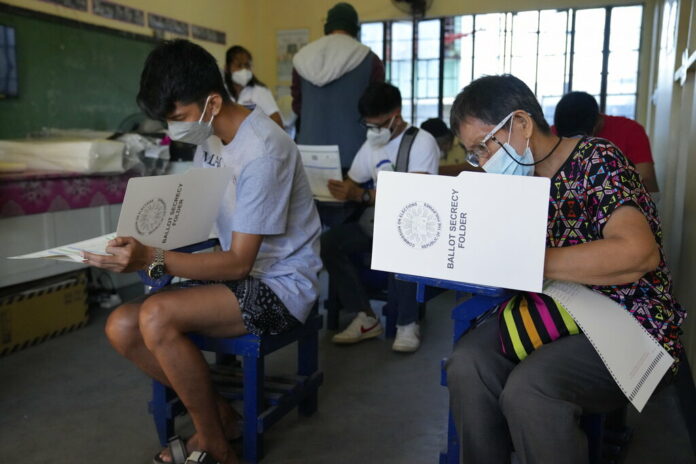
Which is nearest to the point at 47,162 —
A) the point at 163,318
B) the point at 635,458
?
the point at 163,318

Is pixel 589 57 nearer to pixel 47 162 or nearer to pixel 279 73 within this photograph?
pixel 279 73

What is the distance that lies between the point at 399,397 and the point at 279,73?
4461mm

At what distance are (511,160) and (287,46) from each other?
198 inches

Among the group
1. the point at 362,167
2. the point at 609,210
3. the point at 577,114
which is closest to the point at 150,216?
the point at 609,210

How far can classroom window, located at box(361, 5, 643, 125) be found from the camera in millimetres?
5219

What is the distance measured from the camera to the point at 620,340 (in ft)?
3.95

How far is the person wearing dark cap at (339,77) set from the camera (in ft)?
10.2

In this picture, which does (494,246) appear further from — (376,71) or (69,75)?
(69,75)

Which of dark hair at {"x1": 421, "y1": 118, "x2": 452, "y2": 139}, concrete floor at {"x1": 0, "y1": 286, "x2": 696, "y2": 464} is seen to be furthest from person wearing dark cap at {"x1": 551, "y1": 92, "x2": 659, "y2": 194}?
dark hair at {"x1": 421, "y1": 118, "x2": 452, "y2": 139}

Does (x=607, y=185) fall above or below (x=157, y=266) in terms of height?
above

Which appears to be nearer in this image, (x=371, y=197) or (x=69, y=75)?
(x=371, y=197)

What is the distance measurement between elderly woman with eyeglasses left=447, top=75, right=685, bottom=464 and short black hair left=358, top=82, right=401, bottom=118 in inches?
49.8

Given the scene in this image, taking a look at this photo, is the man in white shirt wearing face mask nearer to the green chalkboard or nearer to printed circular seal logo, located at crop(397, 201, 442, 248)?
printed circular seal logo, located at crop(397, 201, 442, 248)

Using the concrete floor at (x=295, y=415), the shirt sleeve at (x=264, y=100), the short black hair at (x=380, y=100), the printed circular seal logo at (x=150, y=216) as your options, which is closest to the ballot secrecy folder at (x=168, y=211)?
the printed circular seal logo at (x=150, y=216)
